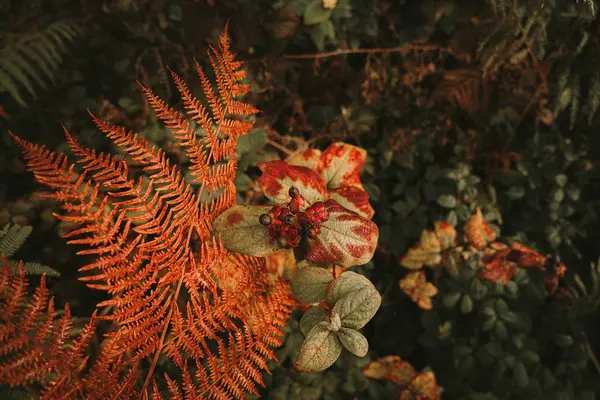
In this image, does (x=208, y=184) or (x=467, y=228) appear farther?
(x=467, y=228)

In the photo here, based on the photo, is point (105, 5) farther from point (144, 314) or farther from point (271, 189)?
point (144, 314)

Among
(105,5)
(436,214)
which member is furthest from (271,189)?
(105,5)

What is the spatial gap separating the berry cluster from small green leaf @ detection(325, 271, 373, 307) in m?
0.10

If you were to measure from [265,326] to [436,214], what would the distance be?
967 mm

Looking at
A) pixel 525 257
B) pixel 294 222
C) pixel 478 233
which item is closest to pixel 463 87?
pixel 478 233

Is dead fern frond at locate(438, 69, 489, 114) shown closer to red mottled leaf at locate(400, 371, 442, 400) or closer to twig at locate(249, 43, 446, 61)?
twig at locate(249, 43, 446, 61)

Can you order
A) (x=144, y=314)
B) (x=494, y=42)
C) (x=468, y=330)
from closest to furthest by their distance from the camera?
(x=144, y=314) → (x=468, y=330) → (x=494, y=42)

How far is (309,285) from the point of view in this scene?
0.86 metres

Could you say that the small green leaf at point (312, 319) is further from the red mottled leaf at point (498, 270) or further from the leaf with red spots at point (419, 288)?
the red mottled leaf at point (498, 270)

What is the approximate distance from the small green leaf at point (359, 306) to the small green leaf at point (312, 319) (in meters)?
0.05

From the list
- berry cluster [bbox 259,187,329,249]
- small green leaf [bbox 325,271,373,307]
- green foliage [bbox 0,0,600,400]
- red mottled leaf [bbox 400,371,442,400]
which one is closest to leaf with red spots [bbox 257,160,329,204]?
berry cluster [bbox 259,187,329,249]

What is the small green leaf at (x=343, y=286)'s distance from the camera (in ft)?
2.70

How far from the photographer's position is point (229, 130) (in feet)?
2.69

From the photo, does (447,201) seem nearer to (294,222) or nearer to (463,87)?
(463,87)
